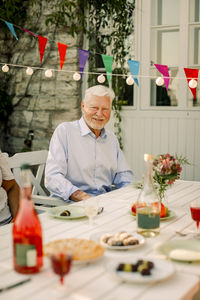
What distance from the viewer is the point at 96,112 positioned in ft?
9.78

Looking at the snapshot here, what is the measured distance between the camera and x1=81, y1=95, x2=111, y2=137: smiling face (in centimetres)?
A: 298

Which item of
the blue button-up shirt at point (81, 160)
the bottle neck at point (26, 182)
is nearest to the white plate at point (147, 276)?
the bottle neck at point (26, 182)

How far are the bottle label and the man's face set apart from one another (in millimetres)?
1827

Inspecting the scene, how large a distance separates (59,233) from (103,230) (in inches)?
7.6

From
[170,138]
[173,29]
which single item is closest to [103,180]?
[170,138]

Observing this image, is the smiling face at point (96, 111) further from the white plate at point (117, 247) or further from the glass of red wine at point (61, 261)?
the glass of red wine at point (61, 261)

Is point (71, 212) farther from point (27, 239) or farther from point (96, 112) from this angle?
point (96, 112)

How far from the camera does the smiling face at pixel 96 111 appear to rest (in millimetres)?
2980

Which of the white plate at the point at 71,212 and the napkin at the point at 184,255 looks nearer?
the napkin at the point at 184,255

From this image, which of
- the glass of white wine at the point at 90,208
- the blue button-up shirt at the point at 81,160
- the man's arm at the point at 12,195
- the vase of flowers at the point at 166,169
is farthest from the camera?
the blue button-up shirt at the point at 81,160

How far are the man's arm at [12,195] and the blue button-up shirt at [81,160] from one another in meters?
0.31

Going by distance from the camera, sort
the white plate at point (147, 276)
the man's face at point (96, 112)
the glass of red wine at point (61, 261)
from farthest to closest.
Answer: the man's face at point (96, 112)
the white plate at point (147, 276)
the glass of red wine at point (61, 261)

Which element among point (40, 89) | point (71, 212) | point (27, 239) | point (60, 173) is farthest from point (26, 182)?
point (40, 89)

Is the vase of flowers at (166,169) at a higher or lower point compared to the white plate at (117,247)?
higher
